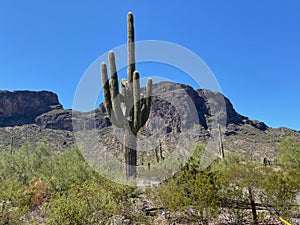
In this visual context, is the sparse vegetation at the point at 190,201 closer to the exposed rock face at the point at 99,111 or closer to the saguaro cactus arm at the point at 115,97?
the saguaro cactus arm at the point at 115,97

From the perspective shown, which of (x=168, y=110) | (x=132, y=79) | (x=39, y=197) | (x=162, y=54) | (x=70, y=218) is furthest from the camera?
(x=168, y=110)

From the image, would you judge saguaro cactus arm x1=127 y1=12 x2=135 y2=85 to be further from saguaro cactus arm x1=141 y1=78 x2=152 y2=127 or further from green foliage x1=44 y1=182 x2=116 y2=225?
green foliage x1=44 y1=182 x2=116 y2=225

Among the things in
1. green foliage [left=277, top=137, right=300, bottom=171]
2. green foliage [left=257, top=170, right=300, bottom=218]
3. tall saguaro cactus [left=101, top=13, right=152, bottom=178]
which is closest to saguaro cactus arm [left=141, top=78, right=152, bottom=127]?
tall saguaro cactus [left=101, top=13, right=152, bottom=178]

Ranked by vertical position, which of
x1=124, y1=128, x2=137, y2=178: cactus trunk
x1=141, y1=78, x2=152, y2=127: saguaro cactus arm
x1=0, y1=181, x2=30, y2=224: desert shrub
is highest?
x1=141, y1=78, x2=152, y2=127: saguaro cactus arm

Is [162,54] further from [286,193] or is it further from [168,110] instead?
[168,110]

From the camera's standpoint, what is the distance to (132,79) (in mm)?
11719

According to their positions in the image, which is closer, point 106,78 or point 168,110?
point 106,78

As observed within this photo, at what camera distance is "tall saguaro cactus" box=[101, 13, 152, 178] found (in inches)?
425

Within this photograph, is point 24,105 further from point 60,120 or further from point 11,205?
point 11,205

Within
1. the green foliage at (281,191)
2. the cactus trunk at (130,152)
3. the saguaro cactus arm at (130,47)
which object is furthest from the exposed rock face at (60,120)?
the green foliage at (281,191)

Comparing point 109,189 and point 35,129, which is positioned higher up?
point 35,129

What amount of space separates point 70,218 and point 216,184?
3402 mm

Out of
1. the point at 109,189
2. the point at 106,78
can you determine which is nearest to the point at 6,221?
the point at 109,189

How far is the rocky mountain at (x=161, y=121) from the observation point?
194 feet
